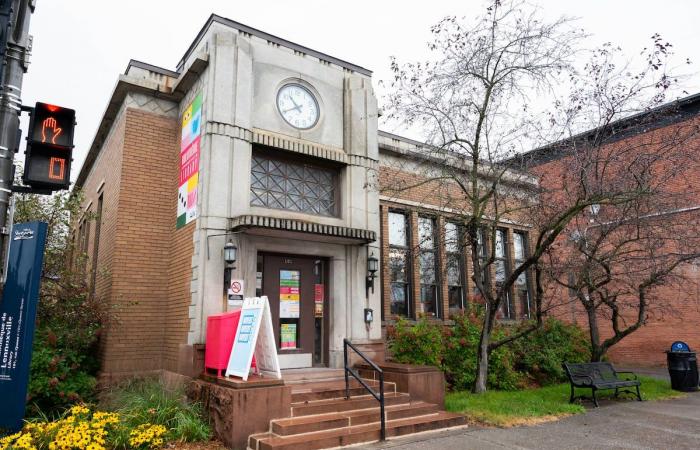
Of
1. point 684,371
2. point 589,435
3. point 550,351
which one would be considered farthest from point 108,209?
point 684,371

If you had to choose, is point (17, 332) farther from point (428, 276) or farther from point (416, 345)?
point (428, 276)

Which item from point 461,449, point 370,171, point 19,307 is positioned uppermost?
point 370,171

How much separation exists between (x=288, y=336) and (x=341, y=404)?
90.4 inches

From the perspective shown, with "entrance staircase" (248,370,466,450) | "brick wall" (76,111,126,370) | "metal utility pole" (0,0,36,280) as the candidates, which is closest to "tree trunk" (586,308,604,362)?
"entrance staircase" (248,370,466,450)

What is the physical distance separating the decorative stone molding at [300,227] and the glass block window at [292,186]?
900mm

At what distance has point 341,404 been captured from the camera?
797cm

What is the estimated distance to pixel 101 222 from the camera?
12062 mm

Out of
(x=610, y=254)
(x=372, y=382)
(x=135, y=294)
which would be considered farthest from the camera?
(x=610, y=254)

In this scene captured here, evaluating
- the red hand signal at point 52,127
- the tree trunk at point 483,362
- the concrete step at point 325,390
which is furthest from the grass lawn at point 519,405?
the red hand signal at point 52,127

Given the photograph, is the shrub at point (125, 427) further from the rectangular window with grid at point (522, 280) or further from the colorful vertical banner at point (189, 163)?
the rectangular window with grid at point (522, 280)

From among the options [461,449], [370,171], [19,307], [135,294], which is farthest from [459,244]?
[19,307]

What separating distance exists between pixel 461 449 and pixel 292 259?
4904 mm

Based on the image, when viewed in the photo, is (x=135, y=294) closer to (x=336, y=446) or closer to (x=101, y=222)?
(x=101, y=222)

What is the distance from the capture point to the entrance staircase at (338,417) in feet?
22.4
